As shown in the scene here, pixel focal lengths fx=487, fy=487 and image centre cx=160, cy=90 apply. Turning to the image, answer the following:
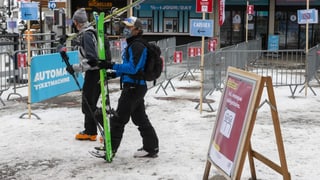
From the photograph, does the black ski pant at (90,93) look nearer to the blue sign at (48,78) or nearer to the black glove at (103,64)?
the black glove at (103,64)

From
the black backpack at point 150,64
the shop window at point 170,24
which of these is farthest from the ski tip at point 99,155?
the shop window at point 170,24

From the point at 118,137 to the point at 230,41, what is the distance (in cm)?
2380

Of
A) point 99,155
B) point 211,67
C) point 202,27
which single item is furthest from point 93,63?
point 211,67

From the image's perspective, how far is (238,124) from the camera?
5.10 m

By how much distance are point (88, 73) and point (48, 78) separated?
124 inches

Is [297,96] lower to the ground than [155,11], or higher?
lower

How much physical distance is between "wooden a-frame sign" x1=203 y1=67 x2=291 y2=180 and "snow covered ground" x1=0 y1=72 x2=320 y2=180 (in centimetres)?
76

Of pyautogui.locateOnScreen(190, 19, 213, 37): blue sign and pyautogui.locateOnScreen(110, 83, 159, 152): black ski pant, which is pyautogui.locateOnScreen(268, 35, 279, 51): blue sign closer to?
pyautogui.locateOnScreen(190, 19, 213, 37): blue sign

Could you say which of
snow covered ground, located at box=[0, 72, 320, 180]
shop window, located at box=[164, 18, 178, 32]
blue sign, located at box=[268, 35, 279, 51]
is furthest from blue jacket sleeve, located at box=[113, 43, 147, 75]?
shop window, located at box=[164, 18, 178, 32]

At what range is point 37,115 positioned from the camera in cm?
→ 959

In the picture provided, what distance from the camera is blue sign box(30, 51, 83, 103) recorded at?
9711 mm

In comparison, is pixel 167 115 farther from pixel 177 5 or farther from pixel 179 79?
pixel 177 5

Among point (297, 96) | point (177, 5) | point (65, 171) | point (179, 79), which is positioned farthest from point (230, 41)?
point (65, 171)

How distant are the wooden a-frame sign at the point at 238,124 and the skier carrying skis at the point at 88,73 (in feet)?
7.52
